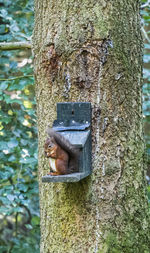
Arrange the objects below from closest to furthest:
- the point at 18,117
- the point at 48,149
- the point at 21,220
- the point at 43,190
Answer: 1. the point at 48,149
2. the point at 43,190
3. the point at 18,117
4. the point at 21,220

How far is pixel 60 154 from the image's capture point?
1238mm

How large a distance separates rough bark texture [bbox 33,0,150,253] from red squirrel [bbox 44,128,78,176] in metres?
0.13

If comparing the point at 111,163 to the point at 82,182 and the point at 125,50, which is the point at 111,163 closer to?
the point at 82,182

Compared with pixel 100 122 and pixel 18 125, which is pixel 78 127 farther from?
pixel 18 125

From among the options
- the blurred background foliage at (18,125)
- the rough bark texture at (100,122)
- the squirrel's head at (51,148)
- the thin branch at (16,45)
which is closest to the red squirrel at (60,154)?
the squirrel's head at (51,148)

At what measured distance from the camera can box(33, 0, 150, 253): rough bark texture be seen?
4.40 feet

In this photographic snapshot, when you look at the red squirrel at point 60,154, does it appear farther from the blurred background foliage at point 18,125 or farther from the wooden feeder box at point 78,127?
the blurred background foliage at point 18,125

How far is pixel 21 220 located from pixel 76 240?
3086mm

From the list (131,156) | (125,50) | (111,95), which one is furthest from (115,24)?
(131,156)

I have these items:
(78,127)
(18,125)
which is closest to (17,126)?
(18,125)

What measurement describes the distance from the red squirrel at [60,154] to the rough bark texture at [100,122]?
0.41 ft

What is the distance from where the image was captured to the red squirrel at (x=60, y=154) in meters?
1.22

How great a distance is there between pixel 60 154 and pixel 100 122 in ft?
0.72

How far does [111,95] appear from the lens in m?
1.36
